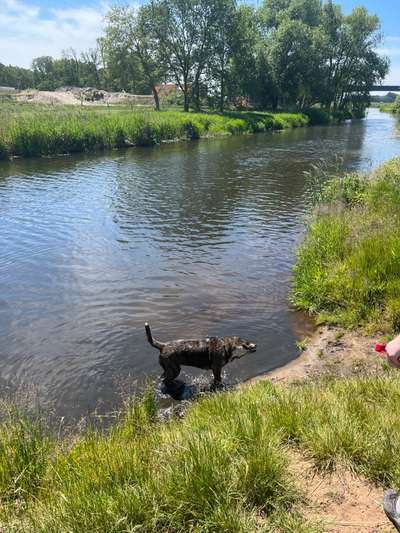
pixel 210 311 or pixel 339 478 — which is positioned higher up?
pixel 339 478

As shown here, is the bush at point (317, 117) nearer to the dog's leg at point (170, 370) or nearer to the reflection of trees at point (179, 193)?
the reflection of trees at point (179, 193)

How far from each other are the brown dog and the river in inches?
22.1

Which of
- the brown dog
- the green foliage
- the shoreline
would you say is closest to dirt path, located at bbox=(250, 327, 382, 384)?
the shoreline

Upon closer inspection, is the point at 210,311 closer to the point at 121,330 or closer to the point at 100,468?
the point at 121,330

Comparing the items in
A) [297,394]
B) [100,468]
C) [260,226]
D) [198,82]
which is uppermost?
[198,82]

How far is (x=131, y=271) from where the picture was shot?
12.6 metres

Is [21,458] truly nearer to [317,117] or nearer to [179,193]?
[179,193]

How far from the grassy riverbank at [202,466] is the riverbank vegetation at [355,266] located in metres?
3.61

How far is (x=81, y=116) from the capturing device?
38.0 metres

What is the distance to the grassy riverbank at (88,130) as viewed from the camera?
31844mm

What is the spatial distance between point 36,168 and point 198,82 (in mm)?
42427

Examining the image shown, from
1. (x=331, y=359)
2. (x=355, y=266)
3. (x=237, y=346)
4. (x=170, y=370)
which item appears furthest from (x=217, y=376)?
(x=355, y=266)

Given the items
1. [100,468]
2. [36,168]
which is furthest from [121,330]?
[36,168]

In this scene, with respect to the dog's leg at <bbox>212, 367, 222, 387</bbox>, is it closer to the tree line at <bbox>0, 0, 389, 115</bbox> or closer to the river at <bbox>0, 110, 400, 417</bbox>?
the river at <bbox>0, 110, 400, 417</bbox>
